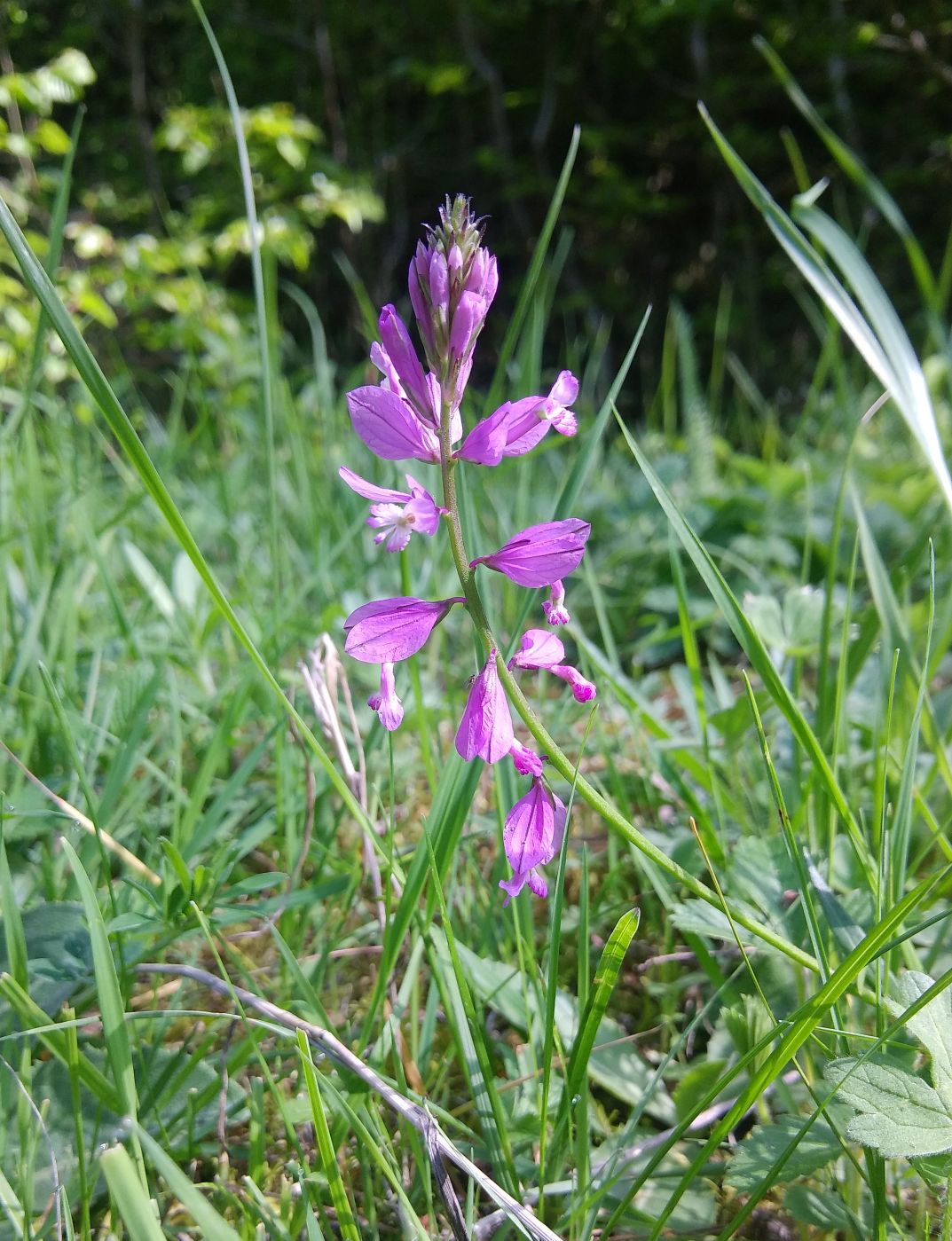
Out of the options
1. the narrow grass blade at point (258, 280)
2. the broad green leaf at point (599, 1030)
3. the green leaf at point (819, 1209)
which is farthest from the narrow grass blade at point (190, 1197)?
the narrow grass blade at point (258, 280)

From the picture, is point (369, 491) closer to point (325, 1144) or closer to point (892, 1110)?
point (325, 1144)

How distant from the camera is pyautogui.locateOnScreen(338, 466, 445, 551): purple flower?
0.67 m

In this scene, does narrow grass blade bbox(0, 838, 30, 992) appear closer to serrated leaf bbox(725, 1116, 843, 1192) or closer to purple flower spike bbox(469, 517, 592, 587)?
purple flower spike bbox(469, 517, 592, 587)

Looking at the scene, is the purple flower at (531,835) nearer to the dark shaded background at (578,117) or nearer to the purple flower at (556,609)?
the purple flower at (556,609)

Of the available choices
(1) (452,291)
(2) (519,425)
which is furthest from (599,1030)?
(1) (452,291)

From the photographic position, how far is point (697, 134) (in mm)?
7223

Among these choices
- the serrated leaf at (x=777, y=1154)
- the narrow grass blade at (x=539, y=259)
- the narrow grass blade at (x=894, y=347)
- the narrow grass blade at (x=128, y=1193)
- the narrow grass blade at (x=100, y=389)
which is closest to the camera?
the narrow grass blade at (x=128, y=1193)

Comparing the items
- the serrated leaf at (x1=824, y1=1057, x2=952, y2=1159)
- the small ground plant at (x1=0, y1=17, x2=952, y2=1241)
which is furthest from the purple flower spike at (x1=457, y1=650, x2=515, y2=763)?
the serrated leaf at (x1=824, y1=1057, x2=952, y2=1159)

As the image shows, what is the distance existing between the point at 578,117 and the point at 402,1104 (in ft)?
27.5

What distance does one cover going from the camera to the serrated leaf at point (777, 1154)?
70 centimetres

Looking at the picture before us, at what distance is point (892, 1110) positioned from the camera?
628mm

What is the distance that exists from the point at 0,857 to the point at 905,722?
1.08 metres

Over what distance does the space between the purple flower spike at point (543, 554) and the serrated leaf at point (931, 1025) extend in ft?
1.32

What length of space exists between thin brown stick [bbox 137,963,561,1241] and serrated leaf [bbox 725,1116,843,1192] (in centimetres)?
16
